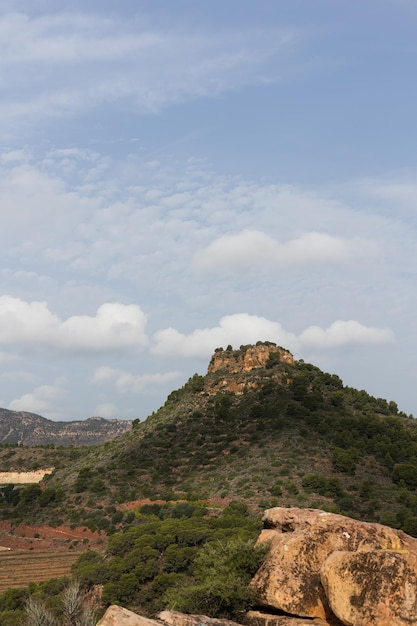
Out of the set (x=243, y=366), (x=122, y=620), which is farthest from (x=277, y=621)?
(x=243, y=366)

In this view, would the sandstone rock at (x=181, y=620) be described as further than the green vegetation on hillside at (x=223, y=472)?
No

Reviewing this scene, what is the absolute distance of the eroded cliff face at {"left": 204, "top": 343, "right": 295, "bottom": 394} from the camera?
91.2 m

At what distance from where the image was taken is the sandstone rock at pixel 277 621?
17094 mm

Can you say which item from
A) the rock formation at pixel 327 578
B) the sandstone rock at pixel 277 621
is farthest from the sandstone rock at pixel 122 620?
the sandstone rock at pixel 277 621

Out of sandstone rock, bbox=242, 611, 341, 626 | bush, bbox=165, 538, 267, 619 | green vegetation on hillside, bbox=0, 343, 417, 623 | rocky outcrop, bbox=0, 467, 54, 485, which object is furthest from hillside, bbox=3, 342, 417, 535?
sandstone rock, bbox=242, 611, 341, 626

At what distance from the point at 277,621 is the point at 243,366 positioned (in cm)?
7838

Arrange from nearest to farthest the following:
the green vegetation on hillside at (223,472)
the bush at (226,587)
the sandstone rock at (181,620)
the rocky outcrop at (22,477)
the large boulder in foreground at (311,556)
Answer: the sandstone rock at (181,620) → the large boulder in foreground at (311,556) → the bush at (226,587) → the green vegetation on hillside at (223,472) → the rocky outcrop at (22,477)

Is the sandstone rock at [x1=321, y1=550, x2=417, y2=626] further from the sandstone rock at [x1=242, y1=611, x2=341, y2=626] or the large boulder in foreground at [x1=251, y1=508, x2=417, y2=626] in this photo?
the sandstone rock at [x1=242, y1=611, x2=341, y2=626]

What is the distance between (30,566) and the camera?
58.4 meters

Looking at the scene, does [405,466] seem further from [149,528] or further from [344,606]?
[344,606]

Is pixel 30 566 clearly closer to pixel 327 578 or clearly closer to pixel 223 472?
pixel 223 472

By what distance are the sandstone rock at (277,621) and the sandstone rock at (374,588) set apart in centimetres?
146

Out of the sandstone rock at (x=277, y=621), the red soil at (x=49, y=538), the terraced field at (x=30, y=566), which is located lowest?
the terraced field at (x=30, y=566)

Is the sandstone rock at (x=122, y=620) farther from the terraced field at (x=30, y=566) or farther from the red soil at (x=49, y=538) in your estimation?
the red soil at (x=49, y=538)
